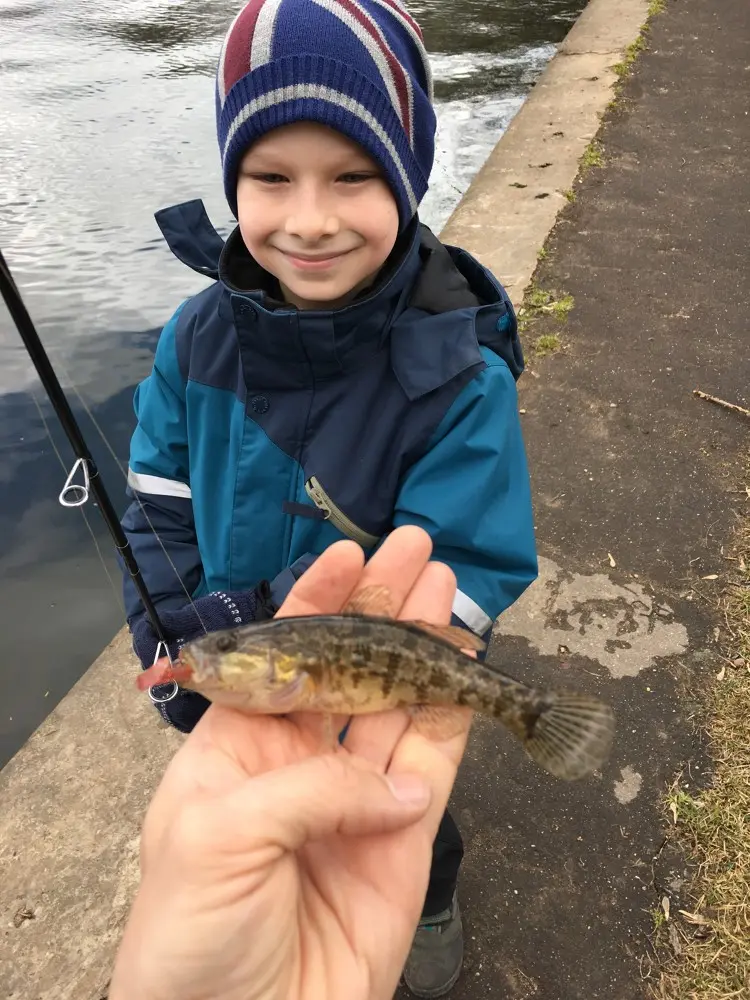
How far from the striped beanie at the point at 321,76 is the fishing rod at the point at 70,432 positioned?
799 mm

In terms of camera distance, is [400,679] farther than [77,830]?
No

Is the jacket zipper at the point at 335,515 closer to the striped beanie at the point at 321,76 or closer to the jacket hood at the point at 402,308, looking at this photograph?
the jacket hood at the point at 402,308

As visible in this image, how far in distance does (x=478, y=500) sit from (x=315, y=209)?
3.32 ft

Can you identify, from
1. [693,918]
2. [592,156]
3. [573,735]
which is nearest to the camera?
[573,735]

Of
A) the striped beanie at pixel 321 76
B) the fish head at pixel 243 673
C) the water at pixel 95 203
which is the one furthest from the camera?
the water at pixel 95 203

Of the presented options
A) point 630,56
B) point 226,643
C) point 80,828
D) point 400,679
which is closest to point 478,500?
point 400,679

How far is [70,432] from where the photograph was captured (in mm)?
2346

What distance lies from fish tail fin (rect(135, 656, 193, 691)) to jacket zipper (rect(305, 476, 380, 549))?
0.67m

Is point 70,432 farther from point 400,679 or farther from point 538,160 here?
point 538,160

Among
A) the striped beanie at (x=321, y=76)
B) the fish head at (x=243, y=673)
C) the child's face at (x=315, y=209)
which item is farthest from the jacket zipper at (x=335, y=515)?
the striped beanie at (x=321, y=76)

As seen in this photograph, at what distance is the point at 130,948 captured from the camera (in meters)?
1.55

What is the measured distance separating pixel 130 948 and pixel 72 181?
820cm

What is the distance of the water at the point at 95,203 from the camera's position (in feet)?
14.9

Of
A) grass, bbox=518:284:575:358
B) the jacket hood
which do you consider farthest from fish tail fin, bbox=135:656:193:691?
grass, bbox=518:284:575:358
